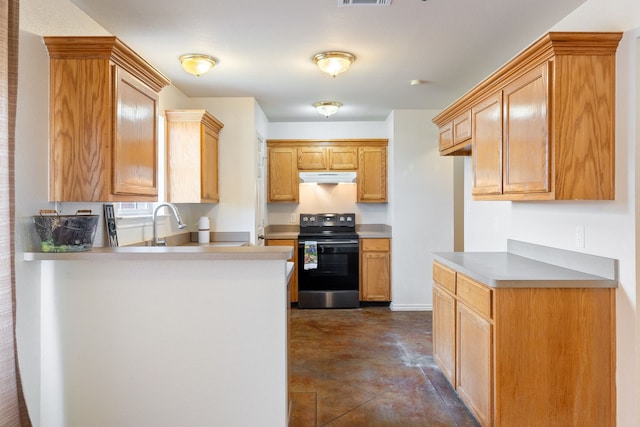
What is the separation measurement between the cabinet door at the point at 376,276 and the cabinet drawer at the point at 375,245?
7 centimetres

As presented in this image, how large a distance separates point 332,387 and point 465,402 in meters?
0.94

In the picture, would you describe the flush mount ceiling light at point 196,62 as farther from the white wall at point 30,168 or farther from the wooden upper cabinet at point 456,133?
the wooden upper cabinet at point 456,133

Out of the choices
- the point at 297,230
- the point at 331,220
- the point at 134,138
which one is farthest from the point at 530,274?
the point at 297,230

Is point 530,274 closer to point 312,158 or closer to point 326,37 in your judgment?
point 326,37

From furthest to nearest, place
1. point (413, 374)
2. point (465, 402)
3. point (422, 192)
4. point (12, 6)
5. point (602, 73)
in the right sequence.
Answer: point (422, 192) → point (413, 374) → point (465, 402) → point (602, 73) → point (12, 6)

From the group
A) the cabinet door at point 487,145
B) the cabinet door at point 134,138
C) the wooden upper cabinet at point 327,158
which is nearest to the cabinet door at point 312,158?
the wooden upper cabinet at point 327,158

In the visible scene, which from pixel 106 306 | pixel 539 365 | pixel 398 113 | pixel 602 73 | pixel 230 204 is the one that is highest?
pixel 398 113

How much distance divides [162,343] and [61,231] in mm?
746

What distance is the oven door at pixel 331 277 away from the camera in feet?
17.7

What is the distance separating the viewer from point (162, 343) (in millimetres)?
2135

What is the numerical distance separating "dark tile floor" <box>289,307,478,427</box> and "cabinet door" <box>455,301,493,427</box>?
0.20 metres

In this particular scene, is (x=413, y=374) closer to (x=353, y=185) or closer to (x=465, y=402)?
(x=465, y=402)

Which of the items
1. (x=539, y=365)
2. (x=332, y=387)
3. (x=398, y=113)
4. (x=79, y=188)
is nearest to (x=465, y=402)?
(x=539, y=365)

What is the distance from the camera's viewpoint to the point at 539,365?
212 cm
